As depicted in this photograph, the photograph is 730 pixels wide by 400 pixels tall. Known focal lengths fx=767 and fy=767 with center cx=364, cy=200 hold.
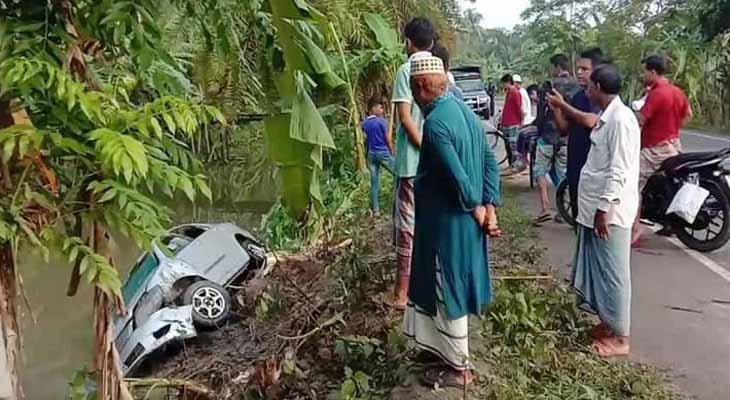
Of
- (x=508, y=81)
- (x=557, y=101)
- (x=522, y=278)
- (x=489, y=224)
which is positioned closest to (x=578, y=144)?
(x=557, y=101)

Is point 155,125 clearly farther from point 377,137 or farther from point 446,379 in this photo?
point 377,137

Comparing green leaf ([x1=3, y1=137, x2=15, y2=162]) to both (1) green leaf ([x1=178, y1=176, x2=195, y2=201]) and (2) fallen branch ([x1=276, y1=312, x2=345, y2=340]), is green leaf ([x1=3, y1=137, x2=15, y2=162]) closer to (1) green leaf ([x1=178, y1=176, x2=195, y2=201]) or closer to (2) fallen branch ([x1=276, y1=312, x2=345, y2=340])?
(1) green leaf ([x1=178, y1=176, x2=195, y2=201])

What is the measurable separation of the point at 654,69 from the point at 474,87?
18855mm

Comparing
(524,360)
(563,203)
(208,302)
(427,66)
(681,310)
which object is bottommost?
(208,302)

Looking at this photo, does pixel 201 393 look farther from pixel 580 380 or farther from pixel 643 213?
pixel 643 213

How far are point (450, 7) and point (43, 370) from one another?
831cm

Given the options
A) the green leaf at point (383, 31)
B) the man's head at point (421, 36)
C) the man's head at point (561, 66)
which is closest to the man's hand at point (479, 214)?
the man's head at point (421, 36)

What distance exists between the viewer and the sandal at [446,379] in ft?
12.3

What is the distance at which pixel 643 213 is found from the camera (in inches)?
265

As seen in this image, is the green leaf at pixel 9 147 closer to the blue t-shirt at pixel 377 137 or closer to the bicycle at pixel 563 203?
the bicycle at pixel 563 203

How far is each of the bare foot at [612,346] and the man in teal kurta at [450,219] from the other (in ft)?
2.87

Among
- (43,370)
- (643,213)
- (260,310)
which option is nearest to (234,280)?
(260,310)

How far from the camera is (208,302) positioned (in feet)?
22.1

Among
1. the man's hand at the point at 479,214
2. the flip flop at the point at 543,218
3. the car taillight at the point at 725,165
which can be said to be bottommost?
the flip flop at the point at 543,218
